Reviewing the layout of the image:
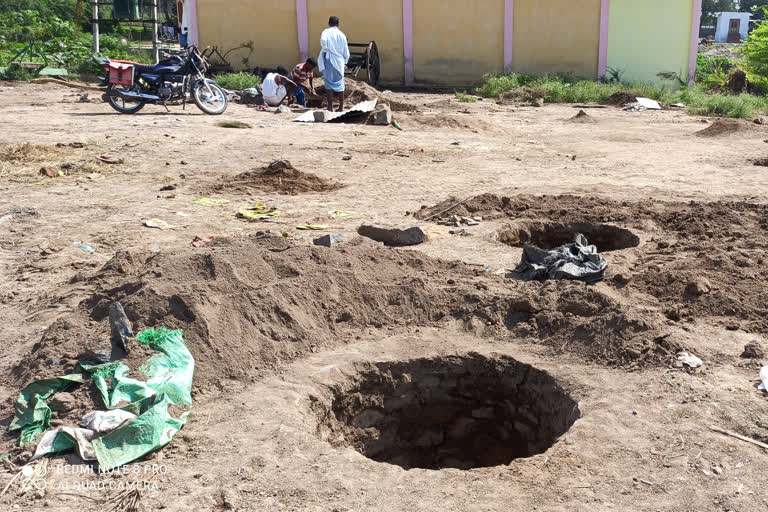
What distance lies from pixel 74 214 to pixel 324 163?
9.98 feet

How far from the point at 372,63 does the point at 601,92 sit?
5.24m

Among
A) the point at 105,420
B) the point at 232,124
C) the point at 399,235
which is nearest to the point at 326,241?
the point at 399,235

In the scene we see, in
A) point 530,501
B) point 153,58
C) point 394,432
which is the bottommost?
point 394,432

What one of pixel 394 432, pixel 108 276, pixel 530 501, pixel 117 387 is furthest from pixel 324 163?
pixel 530 501

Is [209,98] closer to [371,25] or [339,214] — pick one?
[339,214]

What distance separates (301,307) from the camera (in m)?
4.47

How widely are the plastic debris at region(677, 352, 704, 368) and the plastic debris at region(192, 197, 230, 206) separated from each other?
4451mm

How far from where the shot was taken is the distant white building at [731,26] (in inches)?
1699

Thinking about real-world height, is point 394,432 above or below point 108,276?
below

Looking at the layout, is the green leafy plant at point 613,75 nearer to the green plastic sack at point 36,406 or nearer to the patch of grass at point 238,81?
the patch of grass at point 238,81

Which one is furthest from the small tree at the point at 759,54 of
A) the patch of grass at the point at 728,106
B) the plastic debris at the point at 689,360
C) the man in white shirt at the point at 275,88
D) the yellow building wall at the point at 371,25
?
the plastic debris at the point at 689,360

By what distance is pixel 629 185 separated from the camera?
7.88 m

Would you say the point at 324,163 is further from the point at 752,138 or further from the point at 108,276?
the point at 752,138

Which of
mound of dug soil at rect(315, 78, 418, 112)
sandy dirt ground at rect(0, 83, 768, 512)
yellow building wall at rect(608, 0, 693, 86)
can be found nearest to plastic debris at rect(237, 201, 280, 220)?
sandy dirt ground at rect(0, 83, 768, 512)
